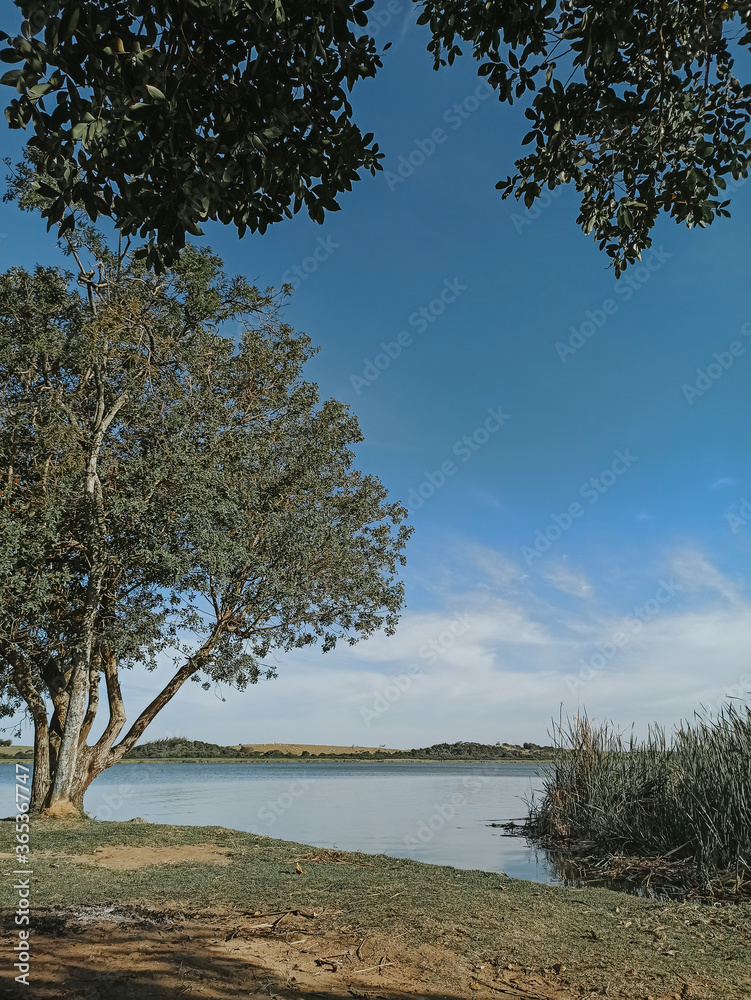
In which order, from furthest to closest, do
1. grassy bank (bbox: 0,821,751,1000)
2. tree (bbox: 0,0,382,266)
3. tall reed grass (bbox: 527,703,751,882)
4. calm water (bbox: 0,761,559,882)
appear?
1. calm water (bbox: 0,761,559,882)
2. tall reed grass (bbox: 527,703,751,882)
3. grassy bank (bbox: 0,821,751,1000)
4. tree (bbox: 0,0,382,266)

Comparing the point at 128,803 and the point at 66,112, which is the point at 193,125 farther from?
the point at 128,803

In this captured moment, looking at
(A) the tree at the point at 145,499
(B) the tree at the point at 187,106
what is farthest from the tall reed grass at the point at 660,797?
(B) the tree at the point at 187,106

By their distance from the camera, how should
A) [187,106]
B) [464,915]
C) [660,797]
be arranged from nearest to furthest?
1. [187,106]
2. [464,915]
3. [660,797]

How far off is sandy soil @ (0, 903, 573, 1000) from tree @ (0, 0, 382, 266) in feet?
15.1

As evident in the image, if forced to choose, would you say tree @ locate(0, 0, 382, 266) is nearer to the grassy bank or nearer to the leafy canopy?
the grassy bank

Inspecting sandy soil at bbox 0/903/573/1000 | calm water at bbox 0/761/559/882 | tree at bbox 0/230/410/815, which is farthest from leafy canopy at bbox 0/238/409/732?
sandy soil at bbox 0/903/573/1000

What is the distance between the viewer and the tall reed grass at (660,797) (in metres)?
10.2

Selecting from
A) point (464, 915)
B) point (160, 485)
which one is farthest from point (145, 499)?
point (464, 915)

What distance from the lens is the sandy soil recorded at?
4301mm

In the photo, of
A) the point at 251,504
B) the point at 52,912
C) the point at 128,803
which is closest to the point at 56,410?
the point at 251,504

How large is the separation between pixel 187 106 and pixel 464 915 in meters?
6.77

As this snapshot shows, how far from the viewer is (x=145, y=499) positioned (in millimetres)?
15047

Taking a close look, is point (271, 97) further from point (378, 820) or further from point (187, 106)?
point (378, 820)

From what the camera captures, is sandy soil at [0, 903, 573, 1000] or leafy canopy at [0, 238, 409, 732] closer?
sandy soil at [0, 903, 573, 1000]
